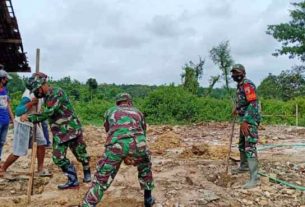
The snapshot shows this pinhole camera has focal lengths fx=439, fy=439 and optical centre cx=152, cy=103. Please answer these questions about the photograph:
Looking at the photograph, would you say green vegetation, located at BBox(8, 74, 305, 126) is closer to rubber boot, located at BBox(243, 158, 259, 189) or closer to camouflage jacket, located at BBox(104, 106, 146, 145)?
rubber boot, located at BBox(243, 158, 259, 189)

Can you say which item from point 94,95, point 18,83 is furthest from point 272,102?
point 18,83

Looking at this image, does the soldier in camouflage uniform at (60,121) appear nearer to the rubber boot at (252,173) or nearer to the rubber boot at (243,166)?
the rubber boot at (252,173)

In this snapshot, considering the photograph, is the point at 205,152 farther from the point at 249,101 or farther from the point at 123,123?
the point at 123,123

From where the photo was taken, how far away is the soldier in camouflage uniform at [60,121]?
5.47 m

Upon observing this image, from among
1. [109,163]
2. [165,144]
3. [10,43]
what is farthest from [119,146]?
[10,43]

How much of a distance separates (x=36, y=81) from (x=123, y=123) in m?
1.43

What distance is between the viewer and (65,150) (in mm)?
5730

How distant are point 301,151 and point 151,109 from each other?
14.3 meters

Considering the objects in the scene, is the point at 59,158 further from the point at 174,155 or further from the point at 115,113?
the point at 174,155

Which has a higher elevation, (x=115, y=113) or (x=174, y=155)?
(x=115, y=113)

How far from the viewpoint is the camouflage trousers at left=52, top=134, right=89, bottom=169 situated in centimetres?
568

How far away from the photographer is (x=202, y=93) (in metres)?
32.1

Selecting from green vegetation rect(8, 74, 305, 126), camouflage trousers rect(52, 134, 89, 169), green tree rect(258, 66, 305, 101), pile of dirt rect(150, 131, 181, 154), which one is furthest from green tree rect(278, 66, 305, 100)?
camouflage trousers rect(52, 134, 89, 169)

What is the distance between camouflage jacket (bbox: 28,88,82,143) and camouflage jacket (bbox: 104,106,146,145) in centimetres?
94
